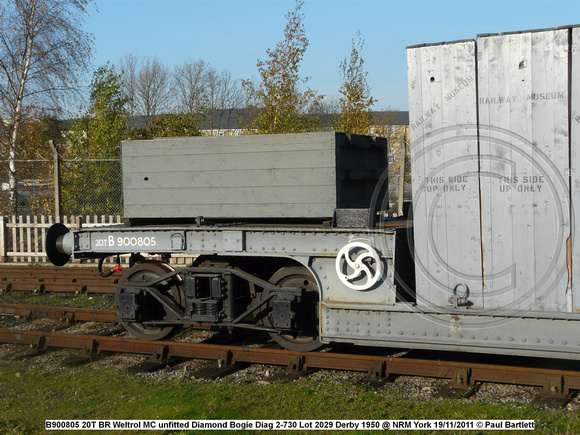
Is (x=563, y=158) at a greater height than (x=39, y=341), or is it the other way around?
(x=563, y=158)

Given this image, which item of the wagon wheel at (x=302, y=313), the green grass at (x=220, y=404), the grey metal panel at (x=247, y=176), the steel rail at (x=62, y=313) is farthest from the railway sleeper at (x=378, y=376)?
the steel rail at (x=62, y=313)

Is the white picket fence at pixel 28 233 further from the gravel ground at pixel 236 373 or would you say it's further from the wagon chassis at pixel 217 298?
the wagon chassis at pixel 217 298

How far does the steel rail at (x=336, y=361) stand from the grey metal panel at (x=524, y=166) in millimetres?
733

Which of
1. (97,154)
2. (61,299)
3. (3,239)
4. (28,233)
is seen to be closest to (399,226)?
(61,299)

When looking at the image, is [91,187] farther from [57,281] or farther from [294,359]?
[294,359]

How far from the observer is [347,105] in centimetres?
1809

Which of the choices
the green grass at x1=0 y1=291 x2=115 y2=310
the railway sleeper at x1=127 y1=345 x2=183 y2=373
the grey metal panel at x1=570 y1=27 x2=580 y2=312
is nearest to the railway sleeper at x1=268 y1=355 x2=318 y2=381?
the railway sleeper at x1=127 y1=345 x2=183 y2=373

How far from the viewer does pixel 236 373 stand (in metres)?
6.89

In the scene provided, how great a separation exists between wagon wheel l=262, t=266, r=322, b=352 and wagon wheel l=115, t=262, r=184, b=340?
129 cm

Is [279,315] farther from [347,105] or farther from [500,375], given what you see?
[347,105]

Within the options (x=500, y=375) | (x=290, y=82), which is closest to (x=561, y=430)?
(x=500, y=375)

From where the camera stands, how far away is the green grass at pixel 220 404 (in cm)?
527

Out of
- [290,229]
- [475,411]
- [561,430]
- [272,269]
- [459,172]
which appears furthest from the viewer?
[272,269]

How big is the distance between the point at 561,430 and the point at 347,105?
14.1m
